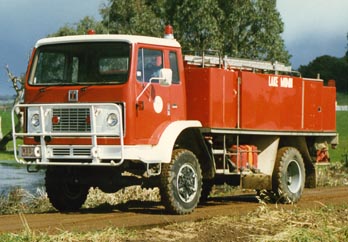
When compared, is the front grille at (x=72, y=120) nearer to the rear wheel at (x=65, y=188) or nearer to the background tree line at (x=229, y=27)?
the rear wheel at (x=65, y=188)

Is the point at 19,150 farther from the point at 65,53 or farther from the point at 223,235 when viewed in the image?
the point at 223,235

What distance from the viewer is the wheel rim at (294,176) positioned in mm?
18281

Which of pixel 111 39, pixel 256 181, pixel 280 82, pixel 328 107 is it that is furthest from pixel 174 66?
pixel 328 107

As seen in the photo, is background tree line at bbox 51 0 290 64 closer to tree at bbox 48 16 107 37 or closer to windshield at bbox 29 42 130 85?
tree at bbox 48 16 107 37

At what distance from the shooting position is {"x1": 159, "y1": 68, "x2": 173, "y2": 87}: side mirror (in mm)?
14258

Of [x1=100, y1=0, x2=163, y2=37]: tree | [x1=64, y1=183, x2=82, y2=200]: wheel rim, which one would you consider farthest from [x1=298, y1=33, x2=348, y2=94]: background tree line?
[x1=64, y1=183, x2=82, y2=200]: wheel rim

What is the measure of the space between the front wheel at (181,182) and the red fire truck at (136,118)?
2cm

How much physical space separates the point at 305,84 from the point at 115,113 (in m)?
6.61

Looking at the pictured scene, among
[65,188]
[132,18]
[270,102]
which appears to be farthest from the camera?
[132,18]

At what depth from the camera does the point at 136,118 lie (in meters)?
14.0

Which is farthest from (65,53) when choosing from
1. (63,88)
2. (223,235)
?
(223,235)

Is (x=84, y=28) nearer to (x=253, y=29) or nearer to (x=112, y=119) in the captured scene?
(x=253, y=29)

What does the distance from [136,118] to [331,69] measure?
131 meters

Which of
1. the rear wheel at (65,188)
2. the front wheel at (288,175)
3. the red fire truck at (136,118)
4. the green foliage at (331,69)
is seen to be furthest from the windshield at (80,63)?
the green foliage at (331,69)
